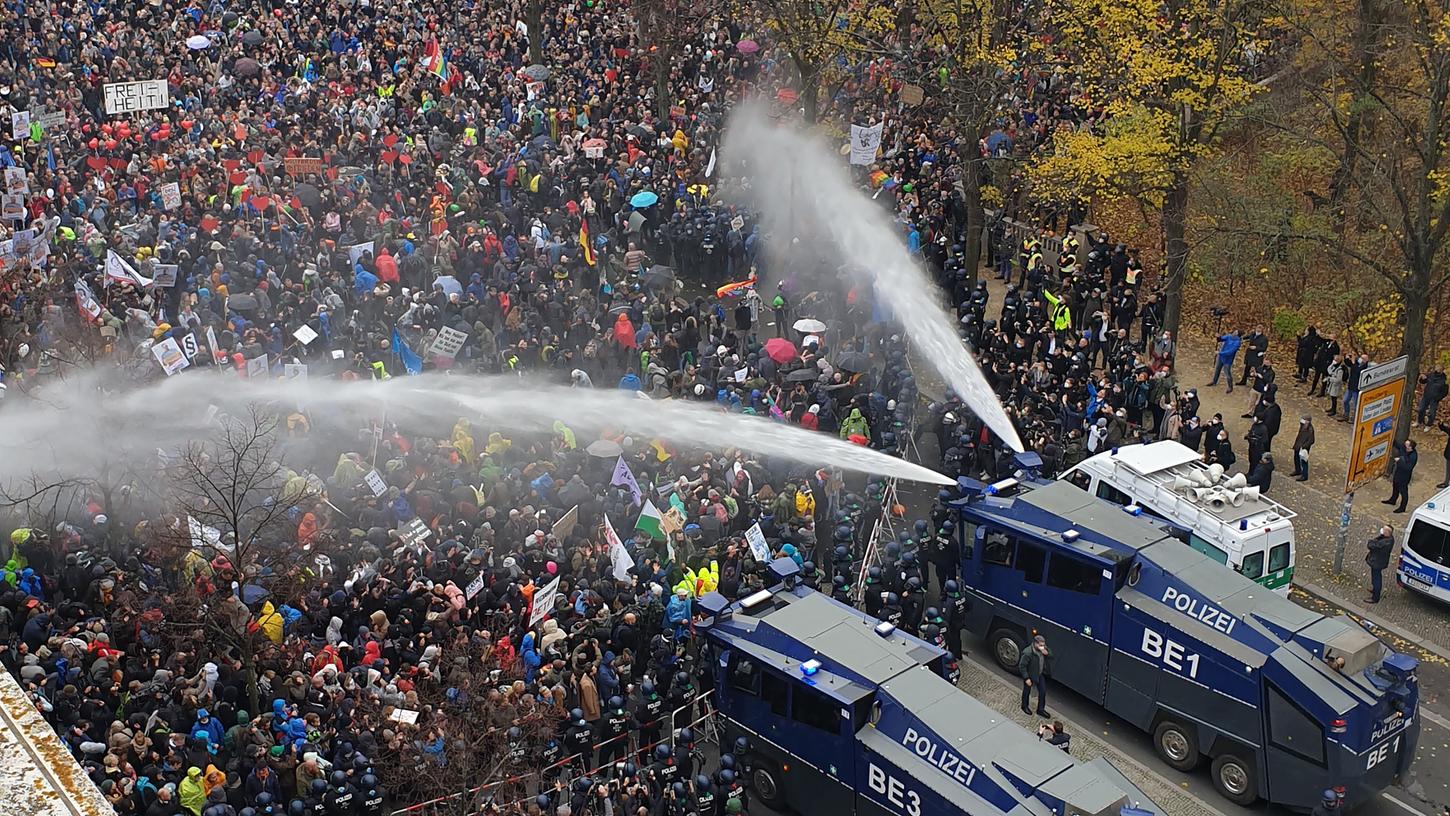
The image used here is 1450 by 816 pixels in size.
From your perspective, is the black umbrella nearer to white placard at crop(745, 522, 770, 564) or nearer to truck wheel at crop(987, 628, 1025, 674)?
white placard at crop(745, 522, 770, 564)

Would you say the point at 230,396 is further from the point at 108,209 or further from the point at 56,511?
the point at 108,209

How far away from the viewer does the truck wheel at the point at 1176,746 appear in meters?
20.2

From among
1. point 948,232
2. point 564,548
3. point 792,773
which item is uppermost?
point 948,232

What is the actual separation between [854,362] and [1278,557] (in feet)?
29.2

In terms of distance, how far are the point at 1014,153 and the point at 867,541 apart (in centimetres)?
1767

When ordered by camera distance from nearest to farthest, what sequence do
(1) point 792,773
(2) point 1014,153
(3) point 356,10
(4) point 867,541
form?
(1) point 792,773 → (4) point 867,541 → (2) point 1014,153 → (3) point 356,10

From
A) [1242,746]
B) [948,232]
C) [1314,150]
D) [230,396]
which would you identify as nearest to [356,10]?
[948,232]

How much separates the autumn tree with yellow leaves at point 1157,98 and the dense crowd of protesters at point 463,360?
1781 mm

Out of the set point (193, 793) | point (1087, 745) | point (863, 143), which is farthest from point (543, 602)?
point (863, 143)

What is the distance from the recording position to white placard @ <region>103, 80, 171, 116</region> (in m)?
37.4

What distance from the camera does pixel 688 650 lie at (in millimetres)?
20906

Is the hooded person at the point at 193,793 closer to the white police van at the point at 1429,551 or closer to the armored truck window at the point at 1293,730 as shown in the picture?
the armored truck window at the point at 1293,730

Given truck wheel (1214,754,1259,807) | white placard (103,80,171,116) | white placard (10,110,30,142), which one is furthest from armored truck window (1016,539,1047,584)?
white placard (103,80,171,116)

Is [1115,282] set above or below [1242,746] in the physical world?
above
